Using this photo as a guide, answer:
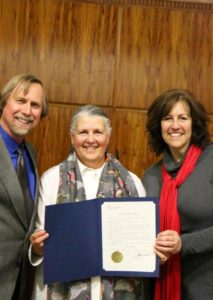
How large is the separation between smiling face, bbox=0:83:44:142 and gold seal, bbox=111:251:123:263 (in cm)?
70

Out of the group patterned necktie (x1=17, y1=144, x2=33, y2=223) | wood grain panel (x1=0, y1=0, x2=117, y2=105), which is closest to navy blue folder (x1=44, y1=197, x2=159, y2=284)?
patterned necktie (x1=17, y1=144, x2=33, y2=223)

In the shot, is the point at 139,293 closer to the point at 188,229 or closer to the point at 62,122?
the point at 188,229

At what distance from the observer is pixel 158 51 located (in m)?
2.72

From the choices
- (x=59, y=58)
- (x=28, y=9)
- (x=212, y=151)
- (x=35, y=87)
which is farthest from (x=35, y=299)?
(x=28, y=9)

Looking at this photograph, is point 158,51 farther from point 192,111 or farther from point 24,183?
point 24,183

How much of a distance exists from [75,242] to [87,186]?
11.7 inches

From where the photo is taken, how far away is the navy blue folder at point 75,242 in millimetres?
1533

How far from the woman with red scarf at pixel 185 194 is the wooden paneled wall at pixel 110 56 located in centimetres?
73

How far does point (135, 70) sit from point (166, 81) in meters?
0.24

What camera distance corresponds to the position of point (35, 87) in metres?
1.83

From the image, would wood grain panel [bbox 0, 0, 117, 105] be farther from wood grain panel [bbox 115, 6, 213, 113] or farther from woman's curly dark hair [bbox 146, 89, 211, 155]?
woman's curly dark hair [bbox 146, 89, 211, 155]

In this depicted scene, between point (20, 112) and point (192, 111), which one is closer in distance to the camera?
point (20, 112)

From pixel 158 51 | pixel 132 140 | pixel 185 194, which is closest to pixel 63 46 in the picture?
pixel 158 51

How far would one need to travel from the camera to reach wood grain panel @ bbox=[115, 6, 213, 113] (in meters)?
2.70
